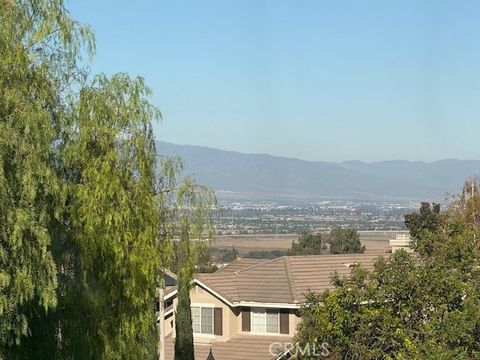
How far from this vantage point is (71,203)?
16.1 meters

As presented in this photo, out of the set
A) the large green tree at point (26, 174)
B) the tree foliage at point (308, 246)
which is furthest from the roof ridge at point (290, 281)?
the tree foliage at point (308, 246)

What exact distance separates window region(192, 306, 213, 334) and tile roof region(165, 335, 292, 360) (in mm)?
606

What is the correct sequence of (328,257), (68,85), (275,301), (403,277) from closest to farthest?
1. (68,85)
2. (403,277)
3. (275,301)
4. (328,257)

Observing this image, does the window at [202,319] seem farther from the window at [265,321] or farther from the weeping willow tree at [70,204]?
the weeping willow tree at [70,204]

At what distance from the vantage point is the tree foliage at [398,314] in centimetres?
1767

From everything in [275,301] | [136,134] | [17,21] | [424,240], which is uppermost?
[17,21]

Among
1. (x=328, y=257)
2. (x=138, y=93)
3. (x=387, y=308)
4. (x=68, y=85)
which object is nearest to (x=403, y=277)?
(x=387, y=308)

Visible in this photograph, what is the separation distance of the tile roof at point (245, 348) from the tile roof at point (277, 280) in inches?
47.7

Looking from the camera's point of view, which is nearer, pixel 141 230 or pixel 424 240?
pixel 141 230

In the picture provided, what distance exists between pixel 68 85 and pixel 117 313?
174 inches

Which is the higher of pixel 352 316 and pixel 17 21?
pixel 17 21

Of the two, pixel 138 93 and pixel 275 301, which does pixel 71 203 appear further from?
pixel 275 301

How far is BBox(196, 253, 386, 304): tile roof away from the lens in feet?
96.4

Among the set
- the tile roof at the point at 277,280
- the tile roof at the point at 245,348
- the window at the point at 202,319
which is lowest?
the tile roof at the point at 245,348
